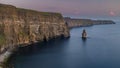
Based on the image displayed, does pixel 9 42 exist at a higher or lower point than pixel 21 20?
lower

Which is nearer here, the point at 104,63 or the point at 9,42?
the point at 104,63

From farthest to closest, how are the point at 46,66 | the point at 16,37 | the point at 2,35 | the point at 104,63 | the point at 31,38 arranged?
the point at 31,38, the point at 16,37, the point at 2,35, the point at 104,63, the point at 46,66

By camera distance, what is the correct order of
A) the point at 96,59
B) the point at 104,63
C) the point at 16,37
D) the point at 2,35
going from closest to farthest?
the point at 104,63, the point at 96,59, the point at 2,35, the point at 16,37

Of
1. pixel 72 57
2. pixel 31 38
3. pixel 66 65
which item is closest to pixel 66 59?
pixel 72 57

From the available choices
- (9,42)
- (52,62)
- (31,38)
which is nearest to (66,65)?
(52,62)

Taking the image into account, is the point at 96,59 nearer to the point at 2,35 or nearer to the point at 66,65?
the point at 66,65

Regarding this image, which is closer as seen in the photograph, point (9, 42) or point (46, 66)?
point (46, 66)

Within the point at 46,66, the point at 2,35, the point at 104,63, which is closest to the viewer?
the point at 46,66

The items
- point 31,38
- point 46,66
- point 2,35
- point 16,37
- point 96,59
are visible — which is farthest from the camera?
point 31,38

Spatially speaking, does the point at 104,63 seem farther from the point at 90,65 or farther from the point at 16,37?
the point at 16,37
